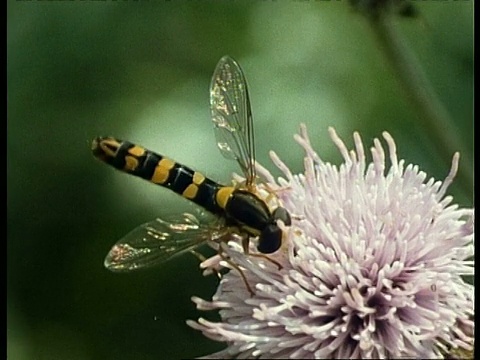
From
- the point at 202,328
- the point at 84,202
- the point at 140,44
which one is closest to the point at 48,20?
the point at 140,44

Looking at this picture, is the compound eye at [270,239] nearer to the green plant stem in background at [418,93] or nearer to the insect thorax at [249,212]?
the insect thorax at [249,212]

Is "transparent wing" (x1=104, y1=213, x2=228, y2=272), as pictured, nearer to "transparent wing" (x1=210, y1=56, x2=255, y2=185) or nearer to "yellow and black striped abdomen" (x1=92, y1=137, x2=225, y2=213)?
"yellow and black striped abdomen" (x1=92, y1=137, x2=225, y2=213)

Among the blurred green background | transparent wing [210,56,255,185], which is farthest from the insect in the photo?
the blurred green background

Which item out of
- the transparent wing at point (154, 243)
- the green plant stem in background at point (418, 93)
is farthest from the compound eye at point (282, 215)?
the green plant stem in background at point (418, 93)

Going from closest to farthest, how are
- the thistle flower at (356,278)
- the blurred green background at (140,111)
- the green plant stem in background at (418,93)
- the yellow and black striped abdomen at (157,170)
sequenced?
1. the thistle flower at (356,278)
2. the yellow and black striped abdomen at (157,170)
3. the green plant stem in background at (418,93)
4. the blurred green background at (140,111)

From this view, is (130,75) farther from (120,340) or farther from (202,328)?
(202,328)

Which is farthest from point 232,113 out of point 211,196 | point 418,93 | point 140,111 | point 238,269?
point 140,111

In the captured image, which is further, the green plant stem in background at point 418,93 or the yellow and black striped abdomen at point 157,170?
the green plant stem in background at point 418,93
